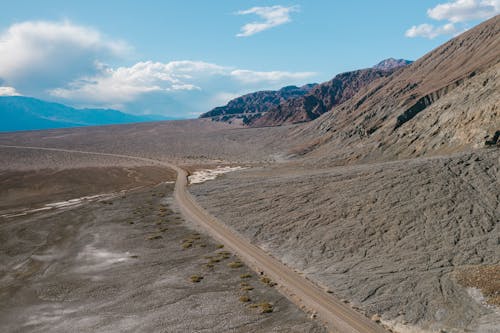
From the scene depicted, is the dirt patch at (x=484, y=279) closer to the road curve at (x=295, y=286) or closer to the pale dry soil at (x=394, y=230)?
the pale dry soil at (x=394, y=230)

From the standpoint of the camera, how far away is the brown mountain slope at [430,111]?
53656 mm

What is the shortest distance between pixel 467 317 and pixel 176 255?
24.0 metres

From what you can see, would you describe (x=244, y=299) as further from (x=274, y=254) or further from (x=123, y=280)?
(x=123, y=280)

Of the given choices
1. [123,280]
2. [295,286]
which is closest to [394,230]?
[295,286]

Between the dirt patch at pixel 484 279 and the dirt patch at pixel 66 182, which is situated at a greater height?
the dirt patch at pixel 66 182

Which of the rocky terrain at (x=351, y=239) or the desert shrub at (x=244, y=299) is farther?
the desert shrub at (x=244, y=299)

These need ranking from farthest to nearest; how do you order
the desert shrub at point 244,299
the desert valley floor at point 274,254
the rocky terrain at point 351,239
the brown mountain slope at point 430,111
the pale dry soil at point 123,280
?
the brown mountain slope at point 430,111 < the desert shrub at point 244,299 < the rocky terrain at point 351,239 < the desert valley floor at point 274,254 < the pale dry soil at point 123,280

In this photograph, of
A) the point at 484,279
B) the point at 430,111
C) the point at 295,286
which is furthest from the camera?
the point at 430,111

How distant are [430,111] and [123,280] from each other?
5754 centimetres

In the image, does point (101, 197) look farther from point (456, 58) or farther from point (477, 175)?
point (456, 58)

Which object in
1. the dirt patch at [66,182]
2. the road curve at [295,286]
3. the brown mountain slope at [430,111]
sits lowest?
the road curve at [295,286]

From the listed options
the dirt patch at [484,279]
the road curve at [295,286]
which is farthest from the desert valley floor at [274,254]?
the road curve at [295,286]

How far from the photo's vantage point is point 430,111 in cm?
6756

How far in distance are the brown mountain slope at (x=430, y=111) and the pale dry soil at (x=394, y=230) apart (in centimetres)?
1012
